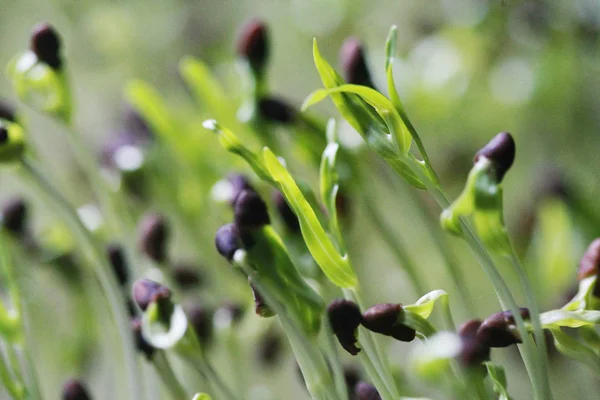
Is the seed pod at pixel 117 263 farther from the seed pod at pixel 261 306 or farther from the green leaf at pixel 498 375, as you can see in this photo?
the green leaf at pixel 498 375

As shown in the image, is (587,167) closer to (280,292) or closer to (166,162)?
(166,162)

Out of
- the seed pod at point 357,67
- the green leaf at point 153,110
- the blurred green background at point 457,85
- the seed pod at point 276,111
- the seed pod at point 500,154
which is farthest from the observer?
the blurred green background at point 457,85

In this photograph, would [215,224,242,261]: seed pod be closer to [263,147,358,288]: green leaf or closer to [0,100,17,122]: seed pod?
[263,147,358,288]: green leaf

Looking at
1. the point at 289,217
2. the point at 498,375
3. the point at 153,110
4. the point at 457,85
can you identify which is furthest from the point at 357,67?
the point at 457,85

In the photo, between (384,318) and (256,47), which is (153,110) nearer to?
(256,47)

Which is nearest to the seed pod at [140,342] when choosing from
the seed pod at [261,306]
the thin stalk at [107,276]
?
the thin stalk at [107,276]

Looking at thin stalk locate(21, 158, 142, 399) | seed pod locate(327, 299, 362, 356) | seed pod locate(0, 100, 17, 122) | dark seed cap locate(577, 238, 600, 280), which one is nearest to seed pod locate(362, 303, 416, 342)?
seed pod locate(327, 299, 362, 356)
